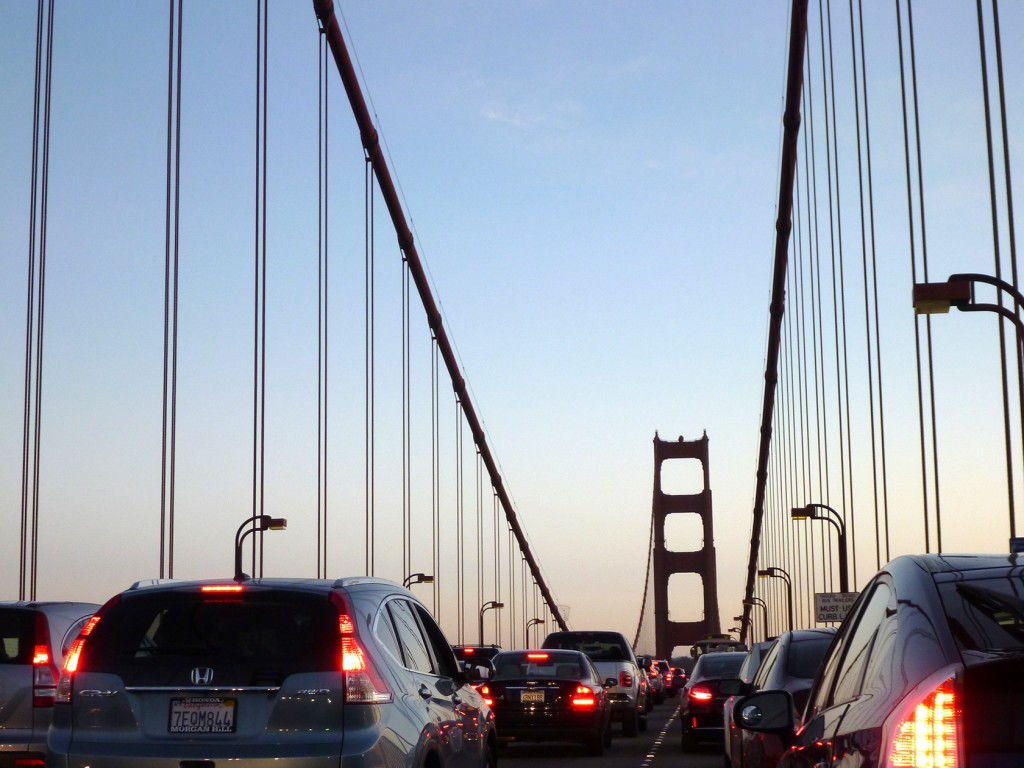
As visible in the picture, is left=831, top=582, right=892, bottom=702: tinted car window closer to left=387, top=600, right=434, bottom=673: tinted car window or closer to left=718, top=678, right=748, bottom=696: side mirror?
left=387, top=600, right=434, bottom=673: tinted car window

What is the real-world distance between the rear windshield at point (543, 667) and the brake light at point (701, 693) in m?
1.77

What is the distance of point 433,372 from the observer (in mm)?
55094

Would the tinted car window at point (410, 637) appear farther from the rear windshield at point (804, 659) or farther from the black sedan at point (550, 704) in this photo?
the black sedan at point (550, 704)

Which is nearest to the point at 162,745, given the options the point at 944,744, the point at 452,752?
the point at 452,752

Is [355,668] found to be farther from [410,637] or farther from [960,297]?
[960,297]

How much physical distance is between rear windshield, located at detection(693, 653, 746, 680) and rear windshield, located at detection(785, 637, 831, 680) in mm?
9968

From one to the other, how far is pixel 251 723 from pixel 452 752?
160cm

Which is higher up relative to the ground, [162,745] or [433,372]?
[433,372]

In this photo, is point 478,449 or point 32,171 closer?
point 32,171

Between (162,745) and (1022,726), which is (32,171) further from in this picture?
(1022,726)

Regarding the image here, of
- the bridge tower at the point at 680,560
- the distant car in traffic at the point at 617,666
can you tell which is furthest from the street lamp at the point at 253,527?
the bridge tower at the point at 680,560

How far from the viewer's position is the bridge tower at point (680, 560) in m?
116

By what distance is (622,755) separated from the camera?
69.6 feet

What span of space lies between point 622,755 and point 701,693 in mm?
1643
